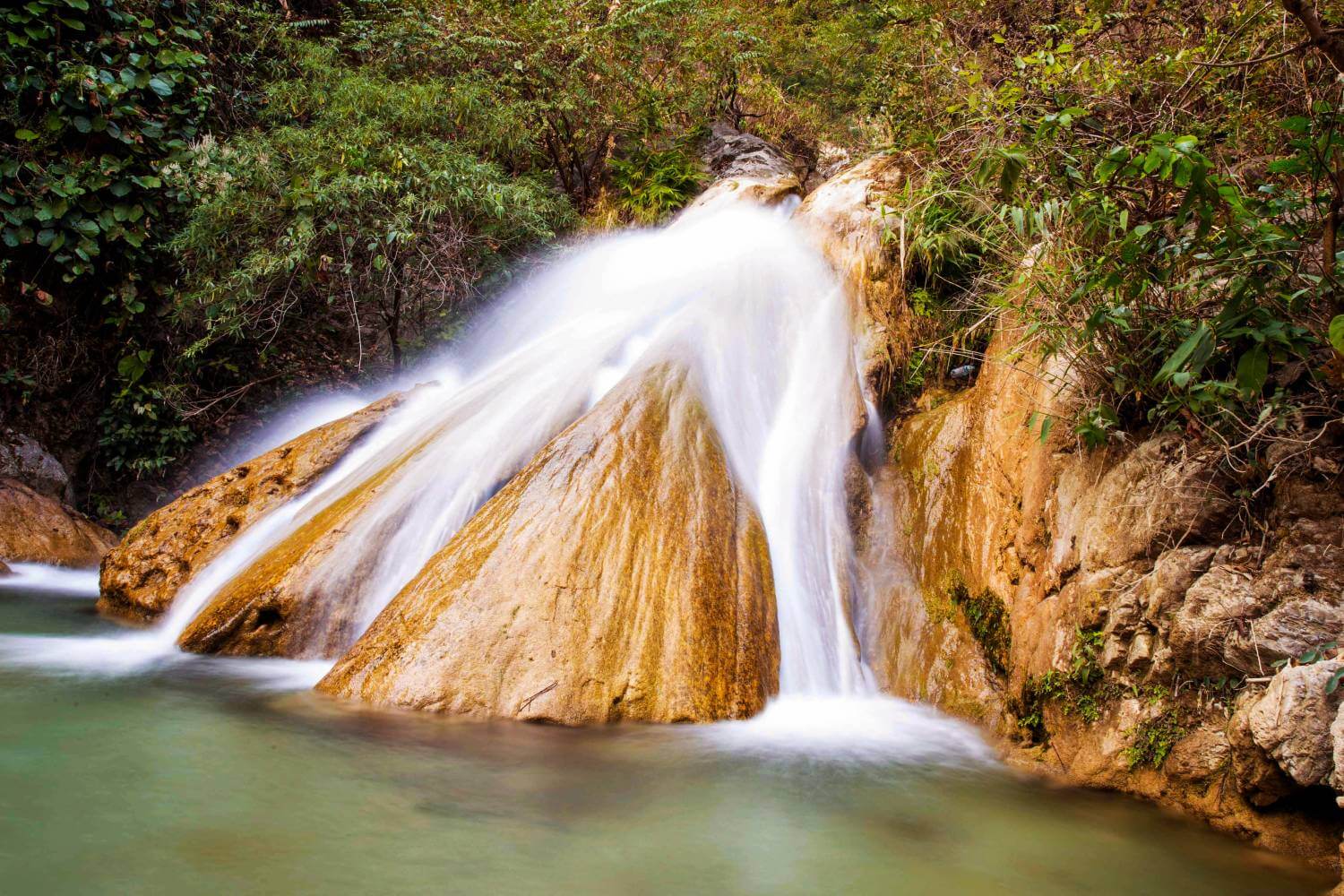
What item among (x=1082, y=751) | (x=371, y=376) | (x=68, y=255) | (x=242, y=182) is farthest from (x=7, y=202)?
(x=1082, y=751)

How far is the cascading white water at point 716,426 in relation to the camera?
491cm

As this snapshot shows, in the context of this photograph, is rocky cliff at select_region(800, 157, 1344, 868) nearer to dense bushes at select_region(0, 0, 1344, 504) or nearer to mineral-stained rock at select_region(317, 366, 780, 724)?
dense bushes at select_region(0, 0, 1344, 504)

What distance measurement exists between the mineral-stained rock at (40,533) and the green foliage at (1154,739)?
8.46m

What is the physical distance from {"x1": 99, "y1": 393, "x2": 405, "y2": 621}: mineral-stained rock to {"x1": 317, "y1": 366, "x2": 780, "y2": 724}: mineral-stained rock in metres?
2.46

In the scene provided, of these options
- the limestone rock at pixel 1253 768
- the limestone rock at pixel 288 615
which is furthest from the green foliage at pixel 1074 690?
the limestone rock at pixel 288 615

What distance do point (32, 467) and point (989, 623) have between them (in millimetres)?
9224

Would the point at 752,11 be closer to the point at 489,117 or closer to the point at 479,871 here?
the point at 489,117

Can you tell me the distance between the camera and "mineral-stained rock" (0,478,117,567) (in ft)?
23.8

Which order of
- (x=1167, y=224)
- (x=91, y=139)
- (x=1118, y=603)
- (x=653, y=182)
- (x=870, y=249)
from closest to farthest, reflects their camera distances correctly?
A: (x=1118, y=603), (x=1167, y=224), (x=870, y=249), (x=91, y=139), (x=653, y=182)

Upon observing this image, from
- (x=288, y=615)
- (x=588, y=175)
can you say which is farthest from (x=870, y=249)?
(x=588, y=175)

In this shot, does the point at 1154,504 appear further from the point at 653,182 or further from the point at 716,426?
the point at 653,182

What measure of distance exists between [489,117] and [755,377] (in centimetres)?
584

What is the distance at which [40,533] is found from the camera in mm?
7441

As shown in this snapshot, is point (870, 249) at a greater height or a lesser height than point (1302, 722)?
greater
